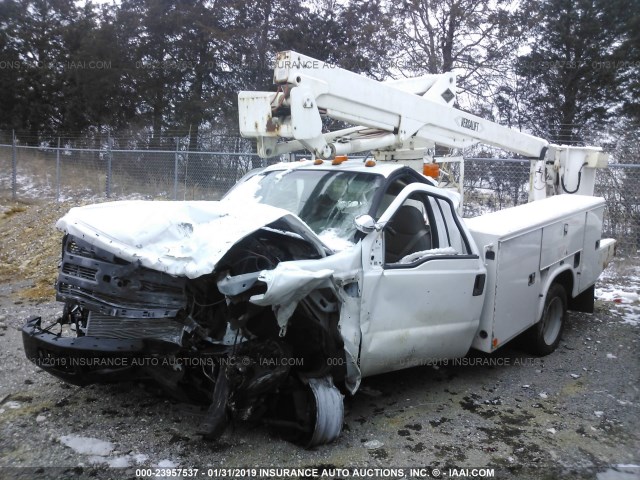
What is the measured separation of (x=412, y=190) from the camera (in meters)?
4.32

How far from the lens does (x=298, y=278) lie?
3221 millimetres

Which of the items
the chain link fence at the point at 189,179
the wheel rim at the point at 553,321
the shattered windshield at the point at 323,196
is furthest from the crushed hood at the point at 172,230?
the chain link fence at the point at 189,179

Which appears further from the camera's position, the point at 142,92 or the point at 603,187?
the point at 142,92

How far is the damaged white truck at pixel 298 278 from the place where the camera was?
3.33 metres

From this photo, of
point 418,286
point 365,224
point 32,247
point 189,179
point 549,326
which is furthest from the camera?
point 189,179

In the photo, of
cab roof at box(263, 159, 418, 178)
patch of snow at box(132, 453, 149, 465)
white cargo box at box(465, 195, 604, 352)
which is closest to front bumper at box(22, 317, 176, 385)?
patch of snow at box(132, 453, 149, 465)

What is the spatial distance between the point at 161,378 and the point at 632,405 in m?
3.88

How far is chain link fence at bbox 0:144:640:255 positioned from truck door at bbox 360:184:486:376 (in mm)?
5168

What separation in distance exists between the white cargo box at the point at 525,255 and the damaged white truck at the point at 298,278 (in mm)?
20

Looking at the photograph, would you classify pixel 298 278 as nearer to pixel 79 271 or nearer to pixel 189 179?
pixel 79 271

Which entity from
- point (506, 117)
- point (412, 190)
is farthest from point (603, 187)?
point (506, 117)

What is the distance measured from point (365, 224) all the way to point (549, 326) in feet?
10.5

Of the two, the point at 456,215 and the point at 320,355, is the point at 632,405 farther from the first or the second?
the point at 320,355

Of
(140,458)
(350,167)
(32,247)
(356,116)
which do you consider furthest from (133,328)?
(32,247)
